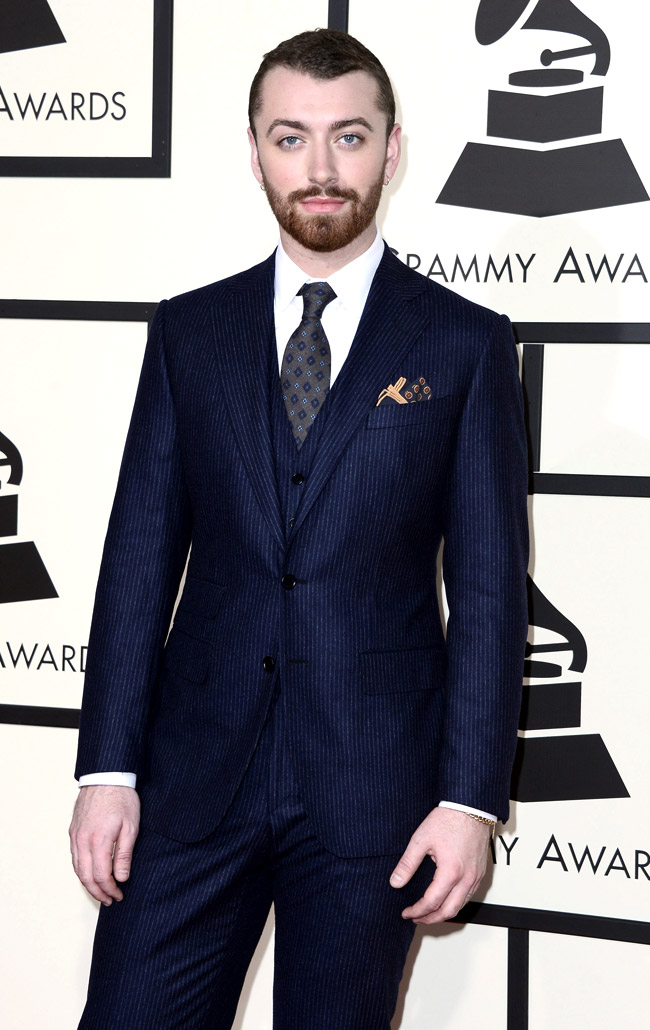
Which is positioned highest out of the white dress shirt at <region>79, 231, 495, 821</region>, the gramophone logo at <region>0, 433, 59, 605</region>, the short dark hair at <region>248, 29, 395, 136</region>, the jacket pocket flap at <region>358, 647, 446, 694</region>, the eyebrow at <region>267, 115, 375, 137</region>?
the short dark hair at <region>248, 29, 395, 136</region>

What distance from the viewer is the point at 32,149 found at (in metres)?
2.38

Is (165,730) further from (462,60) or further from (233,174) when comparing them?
(462,60)

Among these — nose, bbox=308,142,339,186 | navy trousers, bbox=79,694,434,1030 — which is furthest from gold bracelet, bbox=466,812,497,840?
nose, bbox=308,142,339,186

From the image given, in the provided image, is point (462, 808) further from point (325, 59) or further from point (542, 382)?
point (325, 59)

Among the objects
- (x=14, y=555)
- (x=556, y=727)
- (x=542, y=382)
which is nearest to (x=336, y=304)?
(x=542, y=382)

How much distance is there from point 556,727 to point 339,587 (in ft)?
2.84

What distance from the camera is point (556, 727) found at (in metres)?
2.22

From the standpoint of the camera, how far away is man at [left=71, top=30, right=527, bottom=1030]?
1.53 meters

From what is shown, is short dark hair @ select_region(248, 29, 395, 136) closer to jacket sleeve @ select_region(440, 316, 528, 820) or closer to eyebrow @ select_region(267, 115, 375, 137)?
eyebrow @ select_region(267, 115, 375, 137)

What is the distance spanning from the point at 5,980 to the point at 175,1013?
1141mm

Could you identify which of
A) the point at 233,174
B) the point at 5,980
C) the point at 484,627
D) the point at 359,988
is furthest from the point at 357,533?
the point at 5,980

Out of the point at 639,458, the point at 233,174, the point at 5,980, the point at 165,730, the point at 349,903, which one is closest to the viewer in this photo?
the point at 349,903

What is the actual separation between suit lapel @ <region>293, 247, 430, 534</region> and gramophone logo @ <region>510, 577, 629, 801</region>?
2.54ft

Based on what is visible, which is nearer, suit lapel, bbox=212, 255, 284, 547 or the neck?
suit lapel, bbox=212, 255, 284, 547
